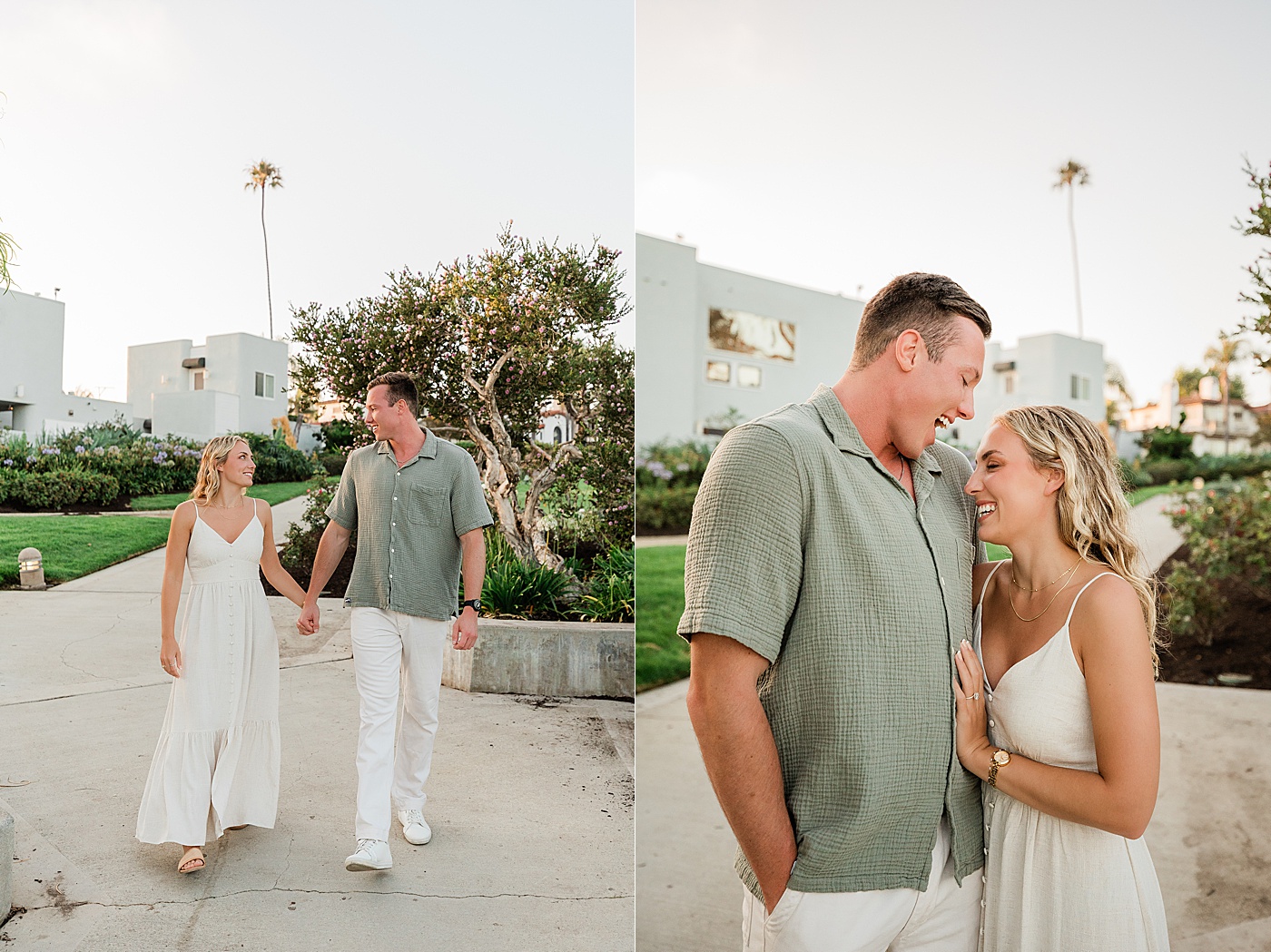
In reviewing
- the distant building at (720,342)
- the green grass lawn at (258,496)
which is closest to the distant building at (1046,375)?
the distant building at (720,342)

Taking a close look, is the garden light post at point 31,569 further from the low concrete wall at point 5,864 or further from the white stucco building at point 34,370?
the low concrete wall at point 5,864

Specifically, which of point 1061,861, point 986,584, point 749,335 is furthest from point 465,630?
point 749,335

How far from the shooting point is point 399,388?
269 centimetres

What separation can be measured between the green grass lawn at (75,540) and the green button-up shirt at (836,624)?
1.68 m

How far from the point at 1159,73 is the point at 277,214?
17.1 ft

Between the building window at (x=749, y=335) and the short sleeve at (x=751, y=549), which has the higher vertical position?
the building window at (x=749, y=335)

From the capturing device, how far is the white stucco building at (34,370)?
7.86 ft

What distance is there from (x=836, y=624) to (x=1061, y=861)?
0.58 meters

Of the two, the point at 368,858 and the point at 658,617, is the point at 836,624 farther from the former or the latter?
the point at 658,617

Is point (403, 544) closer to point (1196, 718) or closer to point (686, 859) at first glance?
point (686, 859)

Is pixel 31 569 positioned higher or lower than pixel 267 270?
lower

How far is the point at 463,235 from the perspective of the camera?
2848mm

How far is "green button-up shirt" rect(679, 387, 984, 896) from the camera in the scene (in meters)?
1.23

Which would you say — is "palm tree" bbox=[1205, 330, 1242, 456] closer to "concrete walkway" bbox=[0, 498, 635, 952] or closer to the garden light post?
"concrete walkway" bbox=[0, 498, 635, 952]
